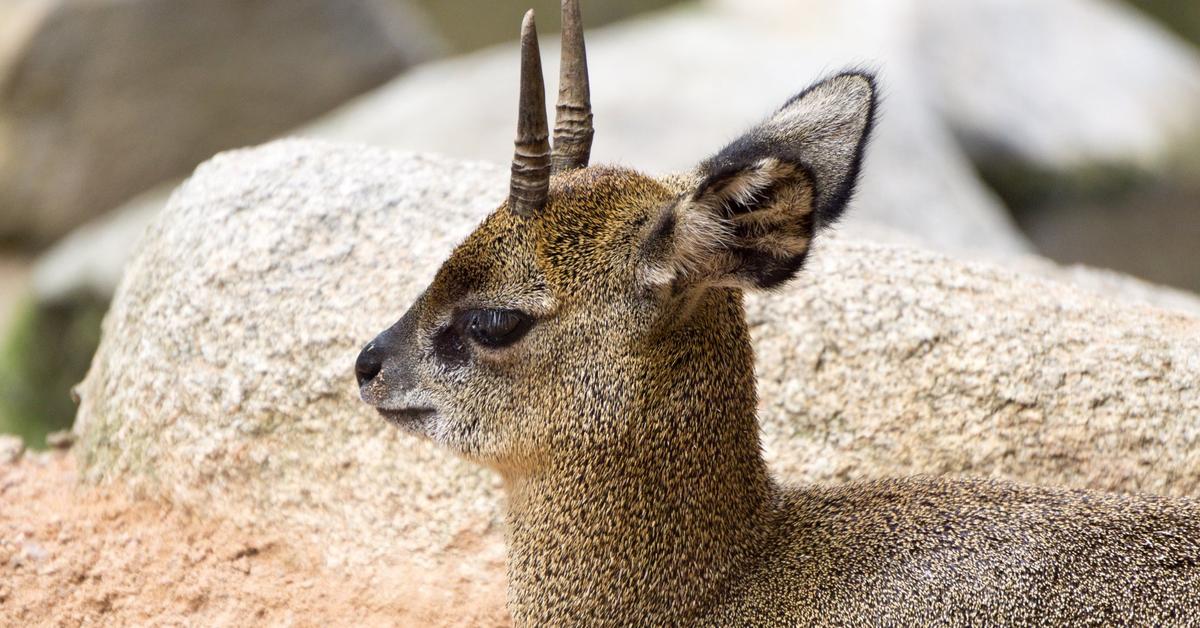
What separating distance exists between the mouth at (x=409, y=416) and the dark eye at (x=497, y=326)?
30 cm

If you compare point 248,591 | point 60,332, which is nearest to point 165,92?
point 60,332

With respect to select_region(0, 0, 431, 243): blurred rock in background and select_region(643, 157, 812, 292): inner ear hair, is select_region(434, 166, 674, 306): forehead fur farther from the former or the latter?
select_region(0, 0, 431, 243): blurred rock in background

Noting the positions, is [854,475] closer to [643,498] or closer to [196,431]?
[643,498]

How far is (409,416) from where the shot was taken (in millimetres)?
4094

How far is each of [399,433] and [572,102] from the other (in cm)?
174

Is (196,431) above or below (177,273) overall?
below

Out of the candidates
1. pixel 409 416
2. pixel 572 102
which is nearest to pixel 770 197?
pixel 572 102

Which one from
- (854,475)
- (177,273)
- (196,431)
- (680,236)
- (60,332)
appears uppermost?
(60,332)

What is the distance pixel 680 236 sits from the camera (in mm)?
3646

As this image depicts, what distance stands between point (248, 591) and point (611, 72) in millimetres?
8210

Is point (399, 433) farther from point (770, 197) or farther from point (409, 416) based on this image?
point (770, 197)

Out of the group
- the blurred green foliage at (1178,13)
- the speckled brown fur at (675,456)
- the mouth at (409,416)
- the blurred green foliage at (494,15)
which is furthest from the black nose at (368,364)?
the blurred green foliage at (1178,13)

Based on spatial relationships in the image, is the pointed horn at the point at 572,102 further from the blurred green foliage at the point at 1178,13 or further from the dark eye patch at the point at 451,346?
the blurred green foliage at the point at 1178,13

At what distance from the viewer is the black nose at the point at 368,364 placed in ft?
13.4
